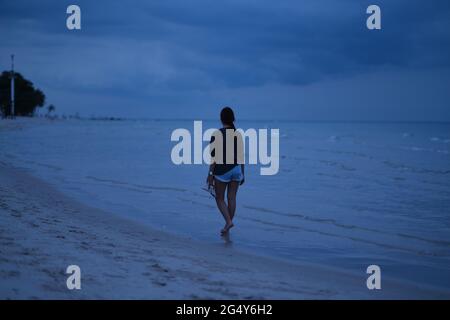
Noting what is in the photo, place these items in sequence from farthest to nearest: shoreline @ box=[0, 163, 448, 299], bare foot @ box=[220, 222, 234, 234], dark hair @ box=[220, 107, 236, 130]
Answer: bare foot @ box=[220, 222, 234, 234] → dark hair @ box=[220, 107, 236, 130] → shoreline @ box=[0, 163, 448, 299]

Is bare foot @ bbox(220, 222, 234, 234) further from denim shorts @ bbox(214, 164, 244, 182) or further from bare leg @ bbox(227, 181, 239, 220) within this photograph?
denim shorts @ bbox(214, 164, 244, 182)

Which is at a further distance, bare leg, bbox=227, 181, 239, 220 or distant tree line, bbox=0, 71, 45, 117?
distant tree line, bbox=0, 71, 45, 117

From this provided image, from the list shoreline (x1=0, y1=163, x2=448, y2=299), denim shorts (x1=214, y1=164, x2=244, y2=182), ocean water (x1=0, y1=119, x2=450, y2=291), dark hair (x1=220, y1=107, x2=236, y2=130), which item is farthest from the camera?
denim shorts (x1=214, y1=164, x2=244, y2=182)

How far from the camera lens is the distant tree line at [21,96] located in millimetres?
79375

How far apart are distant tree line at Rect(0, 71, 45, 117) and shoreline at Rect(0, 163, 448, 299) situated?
77.6 m

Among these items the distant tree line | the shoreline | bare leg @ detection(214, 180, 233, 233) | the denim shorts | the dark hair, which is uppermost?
the distant tree line

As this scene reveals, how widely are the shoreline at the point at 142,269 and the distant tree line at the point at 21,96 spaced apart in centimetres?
7756

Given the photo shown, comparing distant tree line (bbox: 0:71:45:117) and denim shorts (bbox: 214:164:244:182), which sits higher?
distant tree line (bbox: 0:71:45:117)

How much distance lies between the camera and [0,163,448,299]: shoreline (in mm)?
4320

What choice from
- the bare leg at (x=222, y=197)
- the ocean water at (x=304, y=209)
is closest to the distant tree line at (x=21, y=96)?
the ocean water at (x=304, y=209)

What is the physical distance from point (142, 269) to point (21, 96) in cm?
9082

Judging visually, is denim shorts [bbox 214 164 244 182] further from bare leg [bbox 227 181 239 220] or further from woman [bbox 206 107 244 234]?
bare leg [bbox 227 181 239 220]

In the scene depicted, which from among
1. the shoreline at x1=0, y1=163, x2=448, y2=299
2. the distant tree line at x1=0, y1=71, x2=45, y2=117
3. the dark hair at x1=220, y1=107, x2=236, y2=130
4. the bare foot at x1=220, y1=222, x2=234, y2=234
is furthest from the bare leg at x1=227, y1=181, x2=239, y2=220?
the distant tree line at x1=0, y1=71, x2=45, y2=117

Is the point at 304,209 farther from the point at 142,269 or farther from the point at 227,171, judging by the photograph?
the point at 142,269
